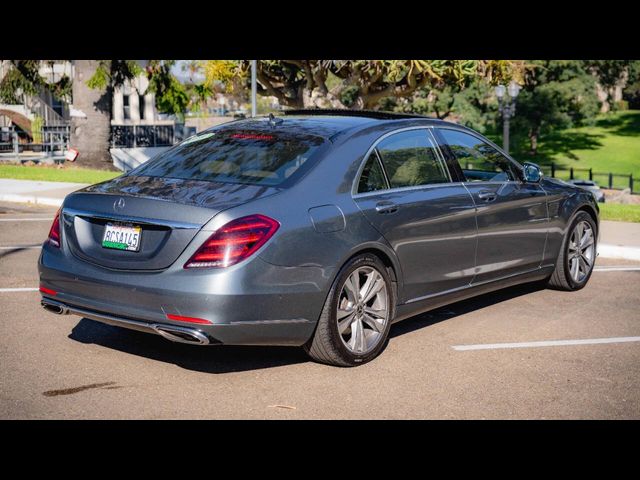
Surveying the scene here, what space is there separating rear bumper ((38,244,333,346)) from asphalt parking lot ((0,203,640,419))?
37 cm

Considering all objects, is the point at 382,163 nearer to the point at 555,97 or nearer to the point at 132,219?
the point at 132,219

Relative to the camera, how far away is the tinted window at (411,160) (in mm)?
6484

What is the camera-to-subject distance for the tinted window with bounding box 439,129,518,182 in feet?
23.7

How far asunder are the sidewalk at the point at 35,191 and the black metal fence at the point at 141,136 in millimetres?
20092

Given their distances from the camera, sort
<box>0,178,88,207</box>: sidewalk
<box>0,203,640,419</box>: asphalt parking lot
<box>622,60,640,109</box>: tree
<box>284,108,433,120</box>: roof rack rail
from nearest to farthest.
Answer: <box>0,203,640,419</box>: asphalt parking lot, <box>284,108,433,120</box>: roof rack rail, <box>0,178,88,207</box>: sidewalk, <box>622,60,640,109</box>: tree

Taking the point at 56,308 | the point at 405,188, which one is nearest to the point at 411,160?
the point at 405,188

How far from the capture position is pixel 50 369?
5.75m

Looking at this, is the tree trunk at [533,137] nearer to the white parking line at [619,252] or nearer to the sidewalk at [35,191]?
the sidewalk at [35,191]

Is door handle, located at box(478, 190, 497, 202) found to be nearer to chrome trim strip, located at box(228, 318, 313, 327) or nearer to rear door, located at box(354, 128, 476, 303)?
rear door, located at box(354, 128, 476, 303)

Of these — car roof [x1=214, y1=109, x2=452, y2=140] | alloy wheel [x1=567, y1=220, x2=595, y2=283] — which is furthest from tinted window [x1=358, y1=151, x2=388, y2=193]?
alloy wheel [x1=567, y1=220, x2=595, y2=283]

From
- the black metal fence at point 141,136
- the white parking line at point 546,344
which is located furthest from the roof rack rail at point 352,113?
the black metal fence at point 141,136

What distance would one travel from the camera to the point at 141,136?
40906 mm
